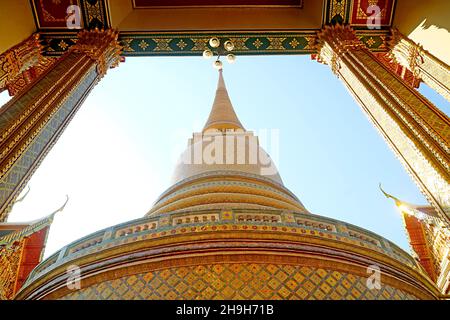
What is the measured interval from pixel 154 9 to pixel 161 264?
4.95 meters

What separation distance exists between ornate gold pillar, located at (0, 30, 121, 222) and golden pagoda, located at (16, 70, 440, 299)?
1.17 metres

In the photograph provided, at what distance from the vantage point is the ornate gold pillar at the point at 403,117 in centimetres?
366

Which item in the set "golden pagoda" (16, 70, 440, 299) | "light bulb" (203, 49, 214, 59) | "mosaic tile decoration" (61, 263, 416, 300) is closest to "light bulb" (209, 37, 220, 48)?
"light bulb" (203, 49, 214, 59)

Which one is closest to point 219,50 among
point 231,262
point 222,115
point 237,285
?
point 231,262

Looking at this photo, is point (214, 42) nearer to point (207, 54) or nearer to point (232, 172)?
point (207, 54)

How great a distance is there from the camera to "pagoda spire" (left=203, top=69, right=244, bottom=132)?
11.5m

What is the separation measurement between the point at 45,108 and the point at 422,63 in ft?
17.6

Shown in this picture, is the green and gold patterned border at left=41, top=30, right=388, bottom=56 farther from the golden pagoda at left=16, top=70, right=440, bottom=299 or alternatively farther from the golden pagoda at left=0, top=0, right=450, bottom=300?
the golden pagoda at left=16, top=70, right=440, bottom=299

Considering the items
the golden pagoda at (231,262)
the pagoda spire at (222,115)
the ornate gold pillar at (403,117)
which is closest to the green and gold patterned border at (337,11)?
the ornate gold pillar at (403,117)

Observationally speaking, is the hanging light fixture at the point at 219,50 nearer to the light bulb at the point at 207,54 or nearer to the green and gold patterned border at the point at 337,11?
the light bulb at the point at 207,54

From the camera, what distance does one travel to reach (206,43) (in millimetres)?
7004
